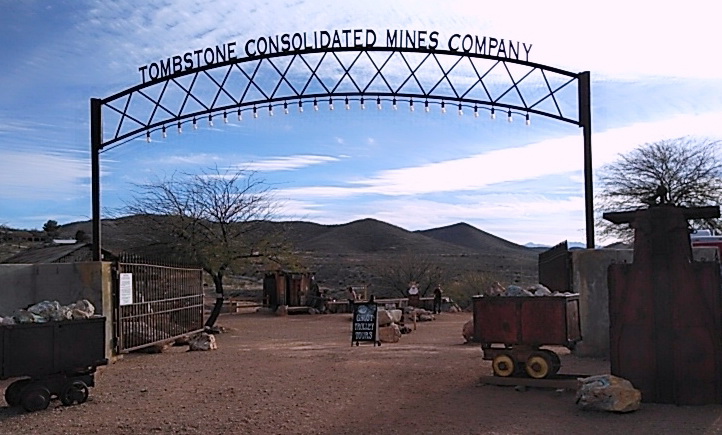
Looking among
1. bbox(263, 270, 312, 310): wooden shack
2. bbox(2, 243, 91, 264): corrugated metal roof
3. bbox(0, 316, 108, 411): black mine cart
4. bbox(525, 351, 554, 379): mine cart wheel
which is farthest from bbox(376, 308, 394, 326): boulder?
Result: bbox(263, 270, 312, 310): wooden shack

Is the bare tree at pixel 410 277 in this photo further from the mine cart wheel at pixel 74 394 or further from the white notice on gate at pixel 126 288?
the mine cart wheel at pixel 74 394

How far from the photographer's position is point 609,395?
11039 mm

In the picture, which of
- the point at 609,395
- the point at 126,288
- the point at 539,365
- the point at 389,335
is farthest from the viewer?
the point at 389,335

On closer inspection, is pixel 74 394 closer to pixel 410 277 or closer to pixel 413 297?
pixel 413 297

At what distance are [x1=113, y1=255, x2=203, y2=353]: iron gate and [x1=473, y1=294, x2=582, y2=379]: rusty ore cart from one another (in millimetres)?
8521

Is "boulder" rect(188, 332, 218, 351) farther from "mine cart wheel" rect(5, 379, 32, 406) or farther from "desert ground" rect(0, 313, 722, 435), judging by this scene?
"mine cart wheel" rect(5, 379, 32, 406)

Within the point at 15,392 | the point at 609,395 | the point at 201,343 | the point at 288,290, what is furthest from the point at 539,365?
the point at 288,290

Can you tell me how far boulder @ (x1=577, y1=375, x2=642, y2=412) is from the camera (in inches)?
433

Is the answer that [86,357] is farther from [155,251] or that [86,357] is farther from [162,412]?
[155,251]

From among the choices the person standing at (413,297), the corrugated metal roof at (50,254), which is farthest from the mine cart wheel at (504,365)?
the person standing at (413,297)

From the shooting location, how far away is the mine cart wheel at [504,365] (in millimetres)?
13984

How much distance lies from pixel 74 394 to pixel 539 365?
7390 mm

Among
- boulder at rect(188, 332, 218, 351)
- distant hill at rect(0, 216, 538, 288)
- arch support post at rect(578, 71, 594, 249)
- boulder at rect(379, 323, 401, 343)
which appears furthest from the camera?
distant hill at rect(0, 216, 538, 288)

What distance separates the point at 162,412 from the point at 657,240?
7.53 meters
